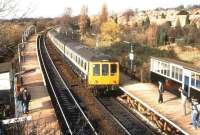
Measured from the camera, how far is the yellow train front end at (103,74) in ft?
92.3

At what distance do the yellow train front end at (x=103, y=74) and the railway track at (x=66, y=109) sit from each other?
1.73 meters

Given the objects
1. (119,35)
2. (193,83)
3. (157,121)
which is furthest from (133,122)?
(119,35)

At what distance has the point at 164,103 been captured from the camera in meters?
23.3

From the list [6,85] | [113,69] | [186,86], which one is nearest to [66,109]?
[6,85]

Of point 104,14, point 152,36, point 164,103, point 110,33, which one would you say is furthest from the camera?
point 104,14

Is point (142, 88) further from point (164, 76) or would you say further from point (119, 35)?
point (119, 35)

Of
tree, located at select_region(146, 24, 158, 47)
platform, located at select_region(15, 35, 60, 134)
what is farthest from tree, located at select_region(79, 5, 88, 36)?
platform, located at select_region(15, 35, 60, 134)

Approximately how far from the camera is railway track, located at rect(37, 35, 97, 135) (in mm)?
19858

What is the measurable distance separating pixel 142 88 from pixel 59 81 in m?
8.75

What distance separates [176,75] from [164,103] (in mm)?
1996

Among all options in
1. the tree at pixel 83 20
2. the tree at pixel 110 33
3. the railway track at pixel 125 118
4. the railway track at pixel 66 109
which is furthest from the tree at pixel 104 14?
the railway track at pixel 125 118

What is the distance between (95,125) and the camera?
68.5 feet

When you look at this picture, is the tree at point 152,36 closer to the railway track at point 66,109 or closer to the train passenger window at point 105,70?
the railway track at point 66,109

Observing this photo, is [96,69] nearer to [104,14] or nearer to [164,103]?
[164,103]
